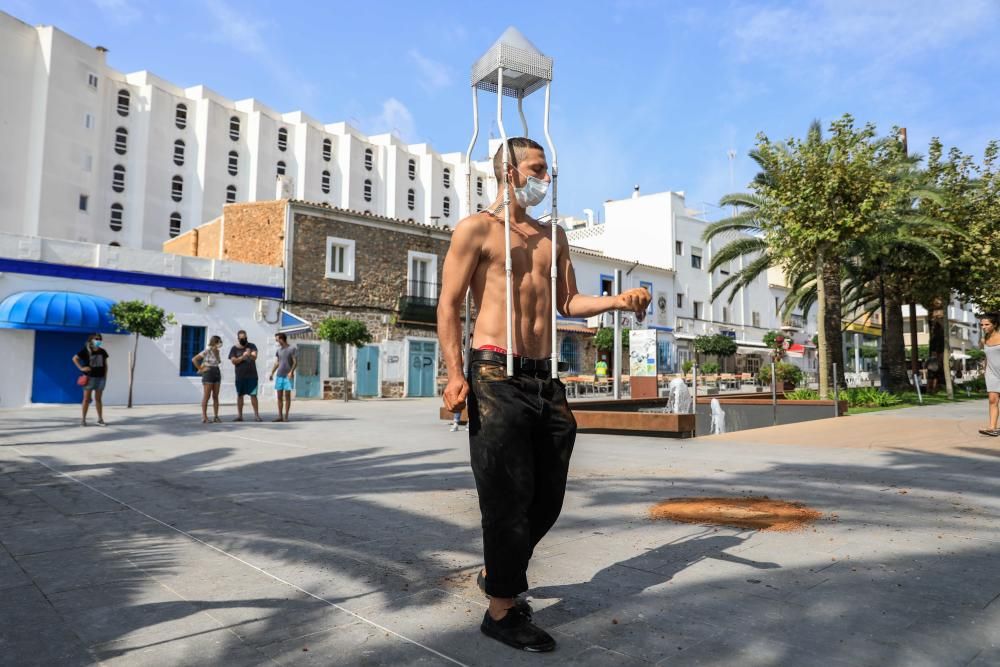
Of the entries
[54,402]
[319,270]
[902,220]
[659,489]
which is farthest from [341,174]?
[659,489]

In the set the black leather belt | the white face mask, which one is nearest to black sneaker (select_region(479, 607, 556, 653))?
the black leather belt

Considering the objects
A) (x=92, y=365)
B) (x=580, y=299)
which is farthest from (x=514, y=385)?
(x=92, y=365)

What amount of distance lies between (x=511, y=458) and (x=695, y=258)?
1630 inches

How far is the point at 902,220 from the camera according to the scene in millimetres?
16703

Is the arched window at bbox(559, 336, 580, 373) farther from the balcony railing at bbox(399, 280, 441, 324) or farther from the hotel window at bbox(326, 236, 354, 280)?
the hotel window at bbox(326, 236, 354, 280)

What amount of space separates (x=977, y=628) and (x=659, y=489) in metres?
2.88

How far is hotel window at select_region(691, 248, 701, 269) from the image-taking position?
4138cm

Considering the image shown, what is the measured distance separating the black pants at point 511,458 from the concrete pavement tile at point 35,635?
4.22 feet

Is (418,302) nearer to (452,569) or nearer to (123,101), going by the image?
(452,569)

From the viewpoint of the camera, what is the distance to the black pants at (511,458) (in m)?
2.31

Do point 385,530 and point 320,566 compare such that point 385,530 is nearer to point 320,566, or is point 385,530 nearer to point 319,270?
point 320,566

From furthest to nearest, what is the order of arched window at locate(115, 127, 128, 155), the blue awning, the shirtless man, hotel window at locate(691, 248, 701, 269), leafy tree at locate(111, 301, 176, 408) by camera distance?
hotel window at locate(691, 248, 701, 269)
arched window at locate(115, 127, 128, 155)
leafy tree at locate(111, 301, 176, 408)
the blue awning
the shirtless man

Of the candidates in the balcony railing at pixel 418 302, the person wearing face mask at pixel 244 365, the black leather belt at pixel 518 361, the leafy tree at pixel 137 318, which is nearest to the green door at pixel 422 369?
the balcony railing at pixel 418 302

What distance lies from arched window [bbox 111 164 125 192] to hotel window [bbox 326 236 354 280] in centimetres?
2344
